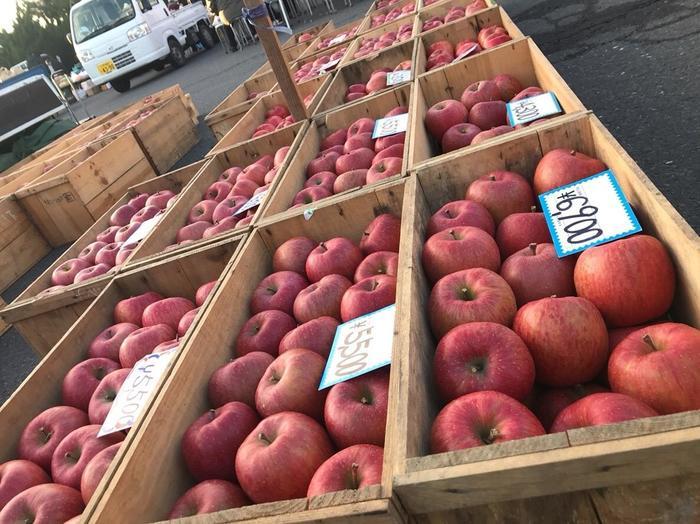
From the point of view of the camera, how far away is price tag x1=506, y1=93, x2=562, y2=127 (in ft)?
7.43

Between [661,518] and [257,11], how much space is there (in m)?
2.90

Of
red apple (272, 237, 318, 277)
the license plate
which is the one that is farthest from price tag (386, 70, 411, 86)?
the license plate

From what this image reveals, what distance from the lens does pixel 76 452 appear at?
1.65 m

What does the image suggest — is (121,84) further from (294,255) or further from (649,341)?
(649,341)

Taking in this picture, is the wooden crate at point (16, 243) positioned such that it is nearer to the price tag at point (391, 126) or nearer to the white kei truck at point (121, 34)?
the price tag at point (391, 126)

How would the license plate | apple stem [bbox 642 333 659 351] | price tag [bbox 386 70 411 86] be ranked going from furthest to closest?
the license plate
price tag [bbox 386 70 411 86]
apple stem [bbox 642 333 659 351]

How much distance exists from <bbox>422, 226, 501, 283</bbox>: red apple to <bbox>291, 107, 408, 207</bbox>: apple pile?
2.34ft

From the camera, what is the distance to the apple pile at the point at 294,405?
1220 mm

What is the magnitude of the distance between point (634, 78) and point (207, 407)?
4.02m

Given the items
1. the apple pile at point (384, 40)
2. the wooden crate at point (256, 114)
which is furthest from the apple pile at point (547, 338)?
the apple pile at point (384, 40)

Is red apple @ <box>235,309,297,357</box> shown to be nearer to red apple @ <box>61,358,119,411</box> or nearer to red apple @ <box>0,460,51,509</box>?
red apple @ <box>61,358,119,411</box>


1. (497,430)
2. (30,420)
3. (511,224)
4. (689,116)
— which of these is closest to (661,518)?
(497,430)

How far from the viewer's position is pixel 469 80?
3.22 m

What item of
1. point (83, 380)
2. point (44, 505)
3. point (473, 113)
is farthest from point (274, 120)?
point (44, 505)
